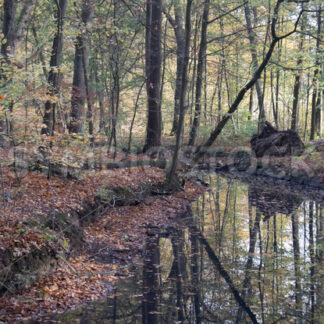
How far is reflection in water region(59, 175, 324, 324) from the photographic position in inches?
206

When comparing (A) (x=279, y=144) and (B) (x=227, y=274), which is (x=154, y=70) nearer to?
(A) (x=279, y=144)

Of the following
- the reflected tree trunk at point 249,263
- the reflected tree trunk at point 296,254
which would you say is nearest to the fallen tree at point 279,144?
the reflected tree trunk at point 296,254

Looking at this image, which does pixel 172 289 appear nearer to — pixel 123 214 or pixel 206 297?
pixel 206 297

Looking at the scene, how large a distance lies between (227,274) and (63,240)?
315 centimetres

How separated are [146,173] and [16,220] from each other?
7.47 metres

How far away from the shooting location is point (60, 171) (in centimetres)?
1010

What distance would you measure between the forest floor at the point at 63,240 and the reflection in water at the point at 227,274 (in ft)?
1.48

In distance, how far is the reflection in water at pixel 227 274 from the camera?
17.1 ft

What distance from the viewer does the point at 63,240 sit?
686 cm

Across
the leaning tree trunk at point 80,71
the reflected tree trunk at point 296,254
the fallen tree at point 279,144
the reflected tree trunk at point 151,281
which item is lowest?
the reflected tree trunk at point 151,281

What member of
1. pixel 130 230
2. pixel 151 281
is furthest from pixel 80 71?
pixel 151 281

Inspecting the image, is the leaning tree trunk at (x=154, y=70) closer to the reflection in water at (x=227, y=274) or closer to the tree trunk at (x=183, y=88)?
the tree trunk at (x=183, y=88)

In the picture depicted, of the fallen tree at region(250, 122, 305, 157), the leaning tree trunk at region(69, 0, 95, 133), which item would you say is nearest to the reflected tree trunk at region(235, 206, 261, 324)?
the leaning tree trunk at region(69, 0, 95, 133)

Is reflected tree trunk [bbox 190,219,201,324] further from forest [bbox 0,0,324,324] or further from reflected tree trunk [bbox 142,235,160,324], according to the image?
reflected tree trunk [bbox 142,235,160,324]
